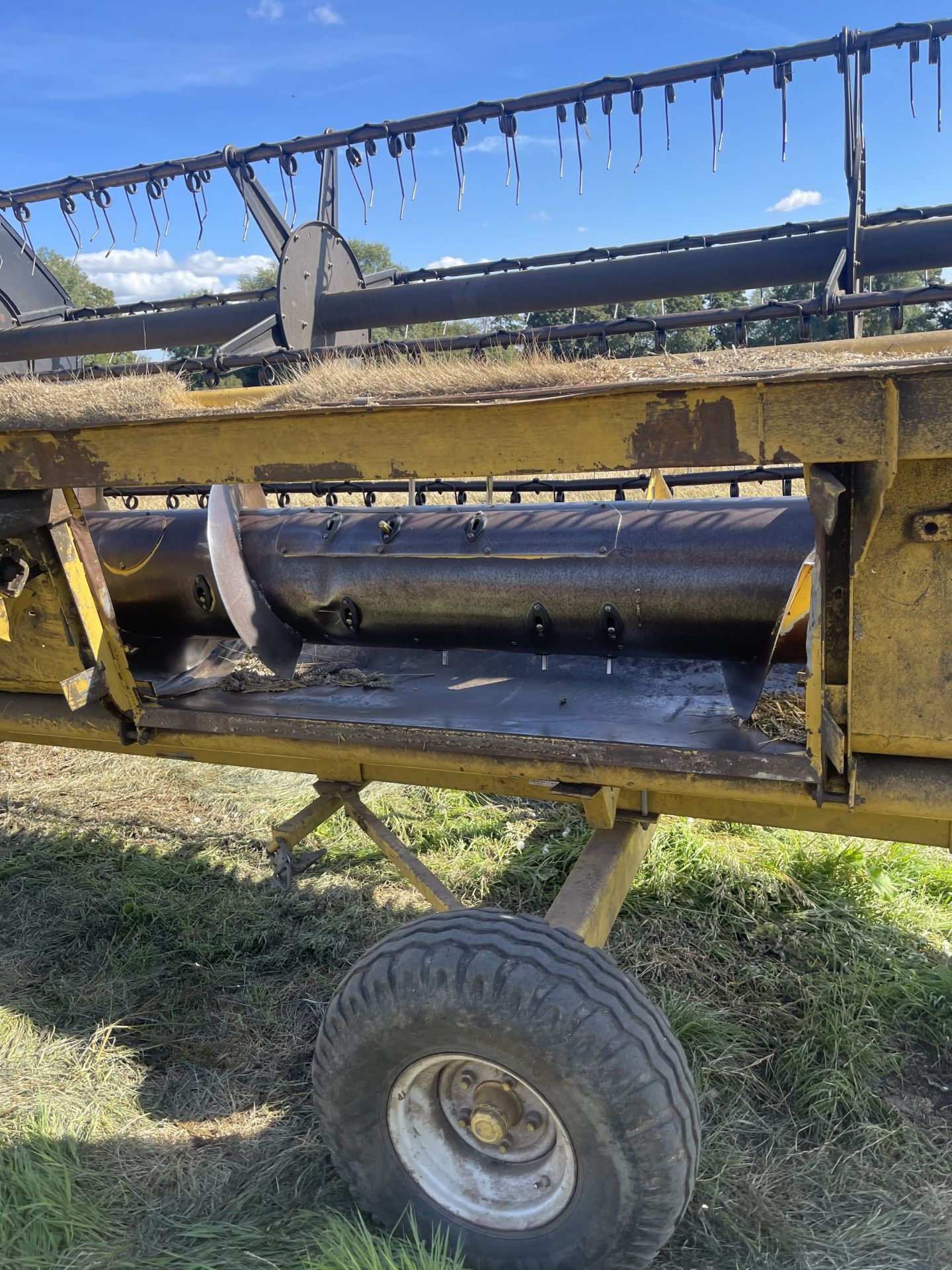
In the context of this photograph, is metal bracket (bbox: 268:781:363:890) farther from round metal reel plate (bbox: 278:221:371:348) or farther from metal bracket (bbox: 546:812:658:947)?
round metal reel plate (bbox: 278:221:371:348)

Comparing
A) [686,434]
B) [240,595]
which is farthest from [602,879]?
[240,595]

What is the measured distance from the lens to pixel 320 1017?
3.25 m

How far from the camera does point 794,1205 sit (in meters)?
2.40

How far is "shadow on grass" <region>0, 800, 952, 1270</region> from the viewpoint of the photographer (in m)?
2.33

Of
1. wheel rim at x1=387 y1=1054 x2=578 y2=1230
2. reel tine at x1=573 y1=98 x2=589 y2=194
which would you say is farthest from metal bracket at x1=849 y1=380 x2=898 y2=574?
reel tine at x1=573 y1=98 x2=589 y2=194

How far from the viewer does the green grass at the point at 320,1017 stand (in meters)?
2.31

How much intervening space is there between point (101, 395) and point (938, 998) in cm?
329

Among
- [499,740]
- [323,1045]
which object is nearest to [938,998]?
[499,740]

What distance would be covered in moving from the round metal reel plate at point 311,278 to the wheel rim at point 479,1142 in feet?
16.2

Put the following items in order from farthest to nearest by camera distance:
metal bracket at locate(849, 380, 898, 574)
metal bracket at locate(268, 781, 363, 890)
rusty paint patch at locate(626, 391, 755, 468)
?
metal bracket at locate(268, 781, 363, 890), rusty paint patch at locate(626, 391, 755, 468), metal bracket at locate(849, 380, 898, 574)

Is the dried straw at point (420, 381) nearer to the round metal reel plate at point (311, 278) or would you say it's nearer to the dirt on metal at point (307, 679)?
the dirt on metal at point (307, 679)

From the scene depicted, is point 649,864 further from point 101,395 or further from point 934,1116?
point 101,395

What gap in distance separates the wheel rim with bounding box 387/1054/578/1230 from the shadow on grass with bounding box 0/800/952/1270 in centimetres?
19

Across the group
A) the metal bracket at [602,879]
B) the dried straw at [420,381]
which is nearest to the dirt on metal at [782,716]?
the metal bracket at [602,879]
